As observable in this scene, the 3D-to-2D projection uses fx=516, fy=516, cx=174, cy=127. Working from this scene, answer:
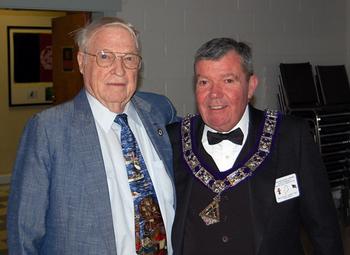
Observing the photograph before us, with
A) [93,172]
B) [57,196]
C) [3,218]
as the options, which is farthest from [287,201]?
[3,218]

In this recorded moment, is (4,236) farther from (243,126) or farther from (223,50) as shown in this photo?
(223,50)

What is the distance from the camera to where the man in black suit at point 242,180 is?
1.90 m

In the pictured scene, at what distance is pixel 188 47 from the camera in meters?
4.93

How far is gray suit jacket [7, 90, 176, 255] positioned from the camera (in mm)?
1718

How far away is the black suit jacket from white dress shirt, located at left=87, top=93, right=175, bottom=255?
59mm

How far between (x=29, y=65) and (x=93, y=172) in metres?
6.30

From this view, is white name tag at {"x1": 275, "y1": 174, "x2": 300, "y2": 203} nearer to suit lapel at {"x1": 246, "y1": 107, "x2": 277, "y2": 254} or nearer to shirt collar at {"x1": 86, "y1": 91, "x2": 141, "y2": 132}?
suit lapel at {"x1": 246, "y1": 107, "x2": 277, "y2": 254}

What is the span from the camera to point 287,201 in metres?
1.93

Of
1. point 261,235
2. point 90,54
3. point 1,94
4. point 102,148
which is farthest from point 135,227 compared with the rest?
point 1,94

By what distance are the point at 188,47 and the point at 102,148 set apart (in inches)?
126

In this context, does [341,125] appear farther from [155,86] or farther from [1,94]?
[1,94]

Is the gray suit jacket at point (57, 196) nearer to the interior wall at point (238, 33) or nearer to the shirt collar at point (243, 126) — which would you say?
the shirt collar at point (243, 126)

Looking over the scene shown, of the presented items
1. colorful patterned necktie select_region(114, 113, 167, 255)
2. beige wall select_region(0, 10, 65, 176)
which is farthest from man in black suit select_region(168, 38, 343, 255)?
beige wall select_region(0, 10, 65, 176)

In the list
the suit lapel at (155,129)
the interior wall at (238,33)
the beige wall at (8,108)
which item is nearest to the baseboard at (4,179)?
the beige wall at (8,108)
